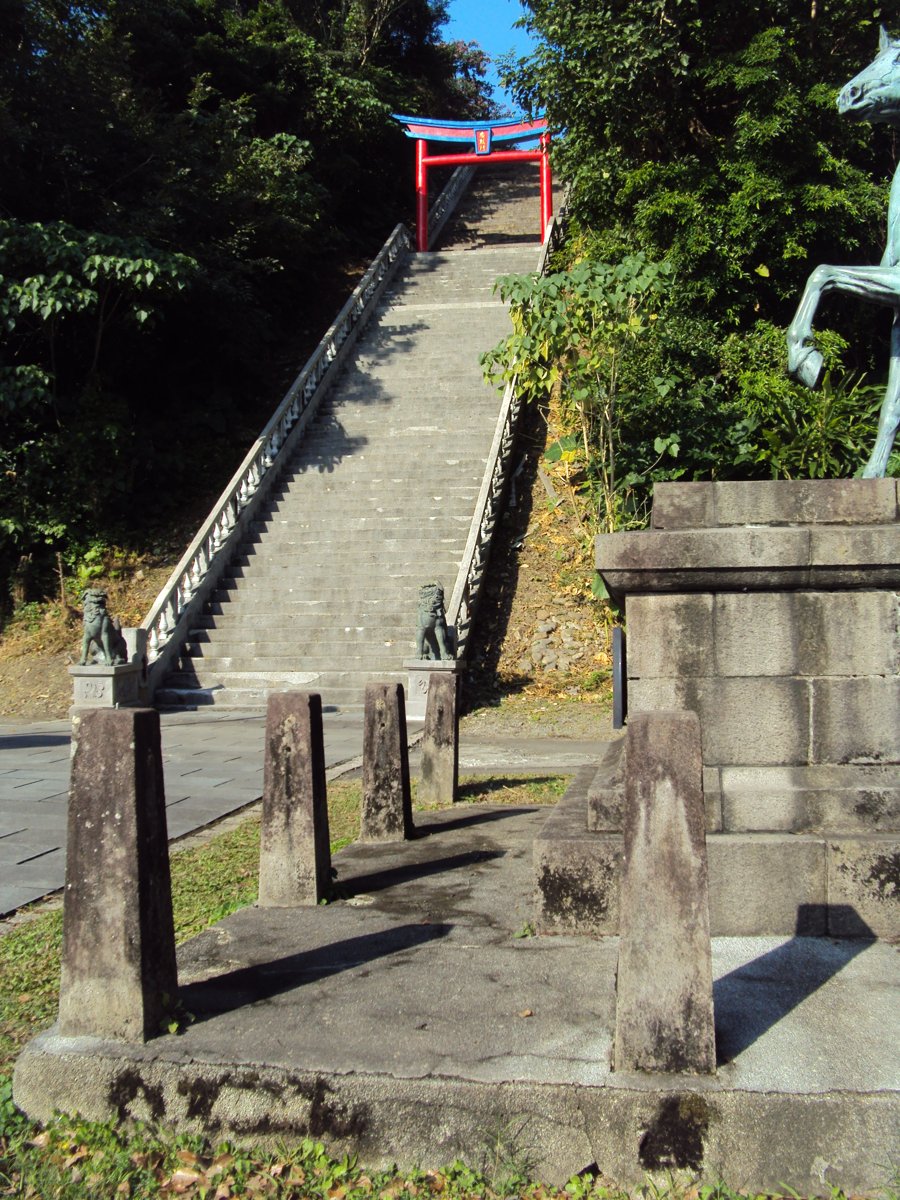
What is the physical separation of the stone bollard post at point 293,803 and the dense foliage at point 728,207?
9.78m

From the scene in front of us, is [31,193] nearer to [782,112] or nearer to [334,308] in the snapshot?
[334,308]

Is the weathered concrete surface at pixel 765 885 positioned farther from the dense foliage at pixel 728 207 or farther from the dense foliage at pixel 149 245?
the dense foliage at pixel 149 245

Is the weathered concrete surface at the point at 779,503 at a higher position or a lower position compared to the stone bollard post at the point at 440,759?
higher

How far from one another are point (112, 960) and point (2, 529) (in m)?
15.0

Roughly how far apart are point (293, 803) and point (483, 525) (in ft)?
35.8

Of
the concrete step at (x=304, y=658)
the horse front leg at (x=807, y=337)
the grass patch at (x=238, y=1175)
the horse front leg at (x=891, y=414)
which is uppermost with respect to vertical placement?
the horse front leg at (x=807, y=337)

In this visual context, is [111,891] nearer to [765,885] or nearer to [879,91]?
[765,885]

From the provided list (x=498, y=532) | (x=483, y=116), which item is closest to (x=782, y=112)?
(x=498, y=532)

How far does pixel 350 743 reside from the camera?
426 inches

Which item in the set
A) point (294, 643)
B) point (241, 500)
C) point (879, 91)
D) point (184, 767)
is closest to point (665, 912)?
point (879, 91)

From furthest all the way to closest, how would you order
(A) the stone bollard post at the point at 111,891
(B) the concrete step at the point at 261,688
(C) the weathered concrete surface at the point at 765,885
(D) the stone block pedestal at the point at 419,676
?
(B) the concrete step at the point at 261,688, (D) the stone block pedestal at the point at 419,676, (C) the weathered concrete surface at the point at 765,885, (A) the stone bollard post at the point at 111,891

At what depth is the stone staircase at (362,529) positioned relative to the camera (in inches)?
551

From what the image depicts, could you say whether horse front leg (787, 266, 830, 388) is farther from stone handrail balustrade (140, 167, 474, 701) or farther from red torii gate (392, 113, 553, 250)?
red torii gate (392, 113, 553, 250)

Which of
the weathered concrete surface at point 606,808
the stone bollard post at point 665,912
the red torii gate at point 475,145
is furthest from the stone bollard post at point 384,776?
the red torii gate at point 475,145
